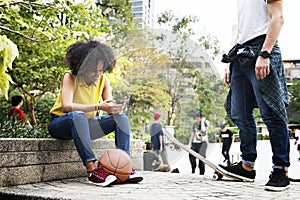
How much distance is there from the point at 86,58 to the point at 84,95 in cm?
31

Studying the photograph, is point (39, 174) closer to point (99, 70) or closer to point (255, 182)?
point (99, 70)

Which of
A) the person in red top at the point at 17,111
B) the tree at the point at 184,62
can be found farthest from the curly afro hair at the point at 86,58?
the person in red top at the point at 17,111

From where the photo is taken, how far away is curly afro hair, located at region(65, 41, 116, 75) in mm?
3324

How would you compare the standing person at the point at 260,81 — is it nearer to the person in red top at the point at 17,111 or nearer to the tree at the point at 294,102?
the person in red top at the point at 17,111

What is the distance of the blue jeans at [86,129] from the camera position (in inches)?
124

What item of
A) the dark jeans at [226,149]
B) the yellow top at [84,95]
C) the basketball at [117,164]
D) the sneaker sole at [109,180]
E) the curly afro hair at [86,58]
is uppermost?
the curly afro hair at [86,58]

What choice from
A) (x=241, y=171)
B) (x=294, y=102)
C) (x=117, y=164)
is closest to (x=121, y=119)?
(x=117, y=164)

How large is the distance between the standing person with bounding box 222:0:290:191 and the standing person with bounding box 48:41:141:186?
95cm

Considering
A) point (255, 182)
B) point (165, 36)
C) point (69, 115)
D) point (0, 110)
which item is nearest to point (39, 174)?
point (69, 115)

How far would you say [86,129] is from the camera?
10.4 ft

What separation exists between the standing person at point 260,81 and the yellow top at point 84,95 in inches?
43.1

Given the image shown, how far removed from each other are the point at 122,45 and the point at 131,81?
2.11 feet

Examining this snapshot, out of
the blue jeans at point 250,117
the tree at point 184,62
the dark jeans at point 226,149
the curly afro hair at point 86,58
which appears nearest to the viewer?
the tree at point 184,62

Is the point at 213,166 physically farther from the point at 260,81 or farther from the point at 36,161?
the point at 36,161
